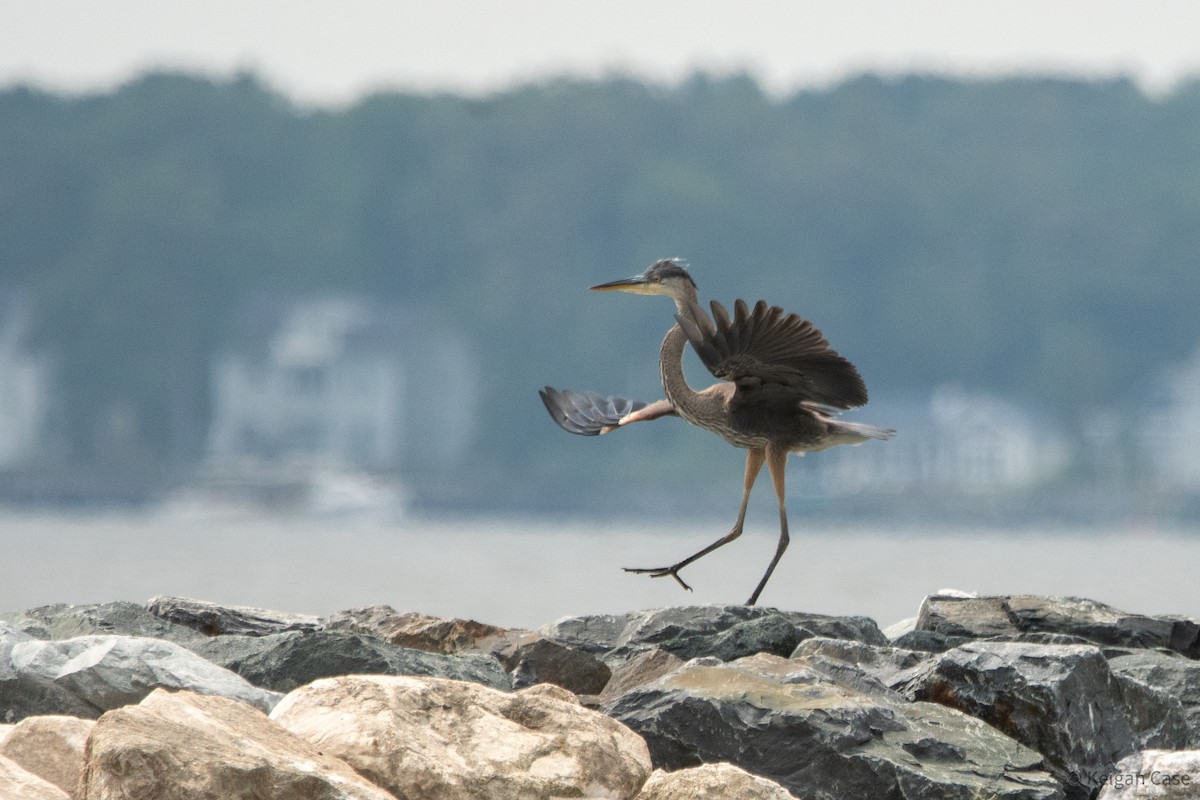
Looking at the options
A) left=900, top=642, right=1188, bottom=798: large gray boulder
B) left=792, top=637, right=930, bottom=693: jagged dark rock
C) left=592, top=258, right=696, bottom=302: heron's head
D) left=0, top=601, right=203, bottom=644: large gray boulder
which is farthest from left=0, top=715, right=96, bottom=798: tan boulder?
left=592, top=258, right=696, bottom=302: heron's head

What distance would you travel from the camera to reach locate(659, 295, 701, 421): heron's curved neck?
9.81 m

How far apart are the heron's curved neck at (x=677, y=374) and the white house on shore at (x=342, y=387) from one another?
77.8 m

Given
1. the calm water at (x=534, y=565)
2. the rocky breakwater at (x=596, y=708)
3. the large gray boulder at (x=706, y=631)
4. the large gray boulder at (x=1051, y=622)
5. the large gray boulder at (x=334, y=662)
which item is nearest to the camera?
the rocky breakwater at (x=596, y=708)

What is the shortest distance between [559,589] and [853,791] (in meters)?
30.0

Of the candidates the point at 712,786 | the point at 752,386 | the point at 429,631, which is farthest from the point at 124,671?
the point at 752,386

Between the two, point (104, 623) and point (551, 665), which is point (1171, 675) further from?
point (104, 623)

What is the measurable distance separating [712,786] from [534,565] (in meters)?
40.1

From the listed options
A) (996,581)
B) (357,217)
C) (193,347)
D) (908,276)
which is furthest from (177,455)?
(996,581)

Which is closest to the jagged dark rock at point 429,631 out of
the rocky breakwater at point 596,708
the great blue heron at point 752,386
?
the rocky breakwater at point 596,708

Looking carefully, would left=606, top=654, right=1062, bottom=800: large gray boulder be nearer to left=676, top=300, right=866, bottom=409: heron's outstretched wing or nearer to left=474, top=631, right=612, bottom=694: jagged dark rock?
left=474, top=631, right=612, bottom=694: jagged dark rock

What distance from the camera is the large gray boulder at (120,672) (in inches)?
243

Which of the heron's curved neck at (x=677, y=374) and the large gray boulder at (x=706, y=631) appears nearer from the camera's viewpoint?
the large gray boulder at (x=706, y=631)

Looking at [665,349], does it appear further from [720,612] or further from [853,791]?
[853,791]

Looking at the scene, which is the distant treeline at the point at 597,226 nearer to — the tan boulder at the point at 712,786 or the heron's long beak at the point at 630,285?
the heron's long beak at the point at 630,285
